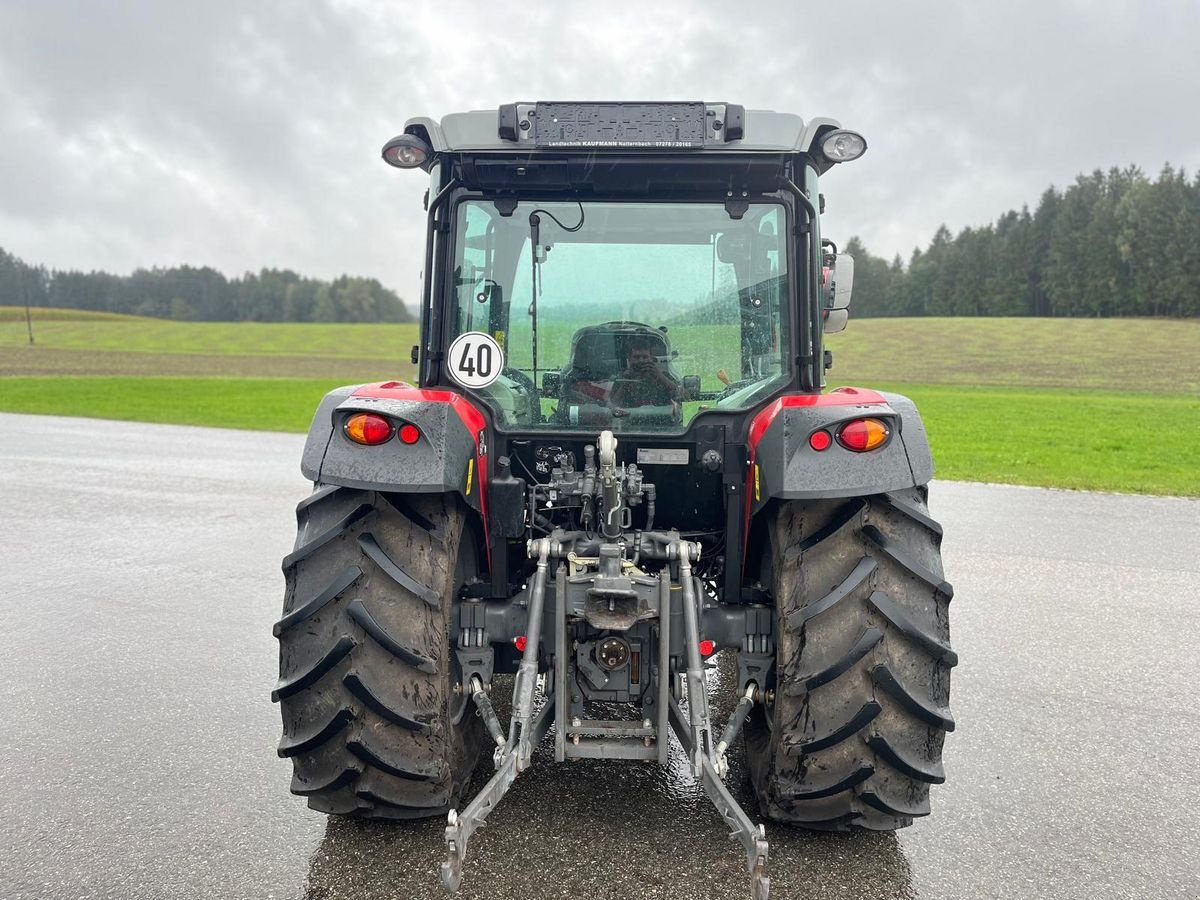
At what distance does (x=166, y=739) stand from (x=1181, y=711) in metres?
4.61

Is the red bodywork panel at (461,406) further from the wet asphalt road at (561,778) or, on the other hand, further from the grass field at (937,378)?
the wet asphalt road at (561,778)

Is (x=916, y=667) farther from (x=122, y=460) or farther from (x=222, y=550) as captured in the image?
(x=122, y=460)

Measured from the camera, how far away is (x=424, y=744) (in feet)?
8.46

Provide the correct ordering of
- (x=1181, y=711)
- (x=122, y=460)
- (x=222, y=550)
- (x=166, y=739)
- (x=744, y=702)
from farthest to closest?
(x=122, y=460) < (x=222, y=550) < (x=1181, y=711) < (x=166, y=739) < (x=744, y=702)

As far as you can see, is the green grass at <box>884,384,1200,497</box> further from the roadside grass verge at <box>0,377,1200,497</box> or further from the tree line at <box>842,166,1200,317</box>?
the tree line at <box>842,166,1200,317</box>

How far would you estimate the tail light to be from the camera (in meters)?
2.54

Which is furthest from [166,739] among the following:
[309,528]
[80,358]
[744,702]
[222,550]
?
[80,358]

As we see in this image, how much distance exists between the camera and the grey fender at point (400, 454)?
8.32 ft

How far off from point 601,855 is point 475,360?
1.70m

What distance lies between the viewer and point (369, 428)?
2.59 meters

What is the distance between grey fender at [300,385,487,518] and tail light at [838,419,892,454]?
46.8 inches

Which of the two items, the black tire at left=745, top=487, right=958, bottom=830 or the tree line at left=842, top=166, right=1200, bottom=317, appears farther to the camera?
the tree line at left=842, top=166, right=1200, bottom=317

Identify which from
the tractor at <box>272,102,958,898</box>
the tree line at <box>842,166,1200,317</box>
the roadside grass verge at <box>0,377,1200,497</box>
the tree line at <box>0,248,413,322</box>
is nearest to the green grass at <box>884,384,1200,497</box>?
the roadside grass verge at <box>0,377,1200,497</box>

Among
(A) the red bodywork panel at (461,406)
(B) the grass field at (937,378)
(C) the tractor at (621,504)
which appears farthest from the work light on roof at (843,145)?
(A) the red bodywork panel at (461,406)
